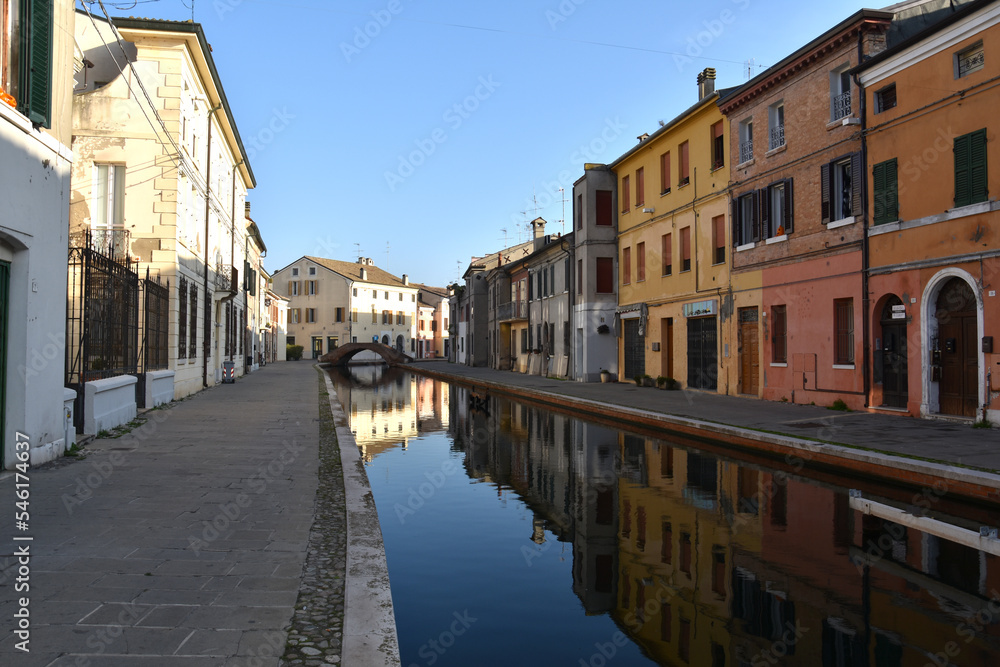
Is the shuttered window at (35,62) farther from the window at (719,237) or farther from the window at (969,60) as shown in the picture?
the window at (719,237)

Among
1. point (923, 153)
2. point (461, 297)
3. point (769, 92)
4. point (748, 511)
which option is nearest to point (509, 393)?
point (769, 92)

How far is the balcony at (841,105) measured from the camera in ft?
53.1

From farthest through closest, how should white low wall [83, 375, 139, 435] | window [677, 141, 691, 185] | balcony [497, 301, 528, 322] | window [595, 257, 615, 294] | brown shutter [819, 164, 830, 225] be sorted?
balcony [497, 301, 528, 322] < window [595, 257, 615, 294] < window [677, 141, 691, 185] < brown shutter [819, 164, 830, 225] < white low wall [83, 375, 139, 435]

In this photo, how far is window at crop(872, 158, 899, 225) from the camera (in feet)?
48.4

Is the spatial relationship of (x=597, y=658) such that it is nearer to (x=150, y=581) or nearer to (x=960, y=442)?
(x=150, y=581)

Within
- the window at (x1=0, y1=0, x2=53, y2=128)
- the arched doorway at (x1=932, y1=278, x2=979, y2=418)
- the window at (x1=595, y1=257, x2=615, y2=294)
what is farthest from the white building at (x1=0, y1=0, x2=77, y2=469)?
the window at (x1=595, y1=257, x2=615, y2=294)

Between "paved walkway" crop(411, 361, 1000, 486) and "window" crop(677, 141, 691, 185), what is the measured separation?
302 inches

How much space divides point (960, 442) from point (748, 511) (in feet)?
16.6

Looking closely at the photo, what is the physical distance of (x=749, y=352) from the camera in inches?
790

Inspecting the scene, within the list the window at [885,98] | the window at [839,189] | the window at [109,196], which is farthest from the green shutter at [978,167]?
the window at [109,196]

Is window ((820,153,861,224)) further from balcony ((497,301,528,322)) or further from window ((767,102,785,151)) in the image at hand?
balcony ((497,301,528,322))

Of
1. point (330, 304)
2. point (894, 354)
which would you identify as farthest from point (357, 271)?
point (894, 354)

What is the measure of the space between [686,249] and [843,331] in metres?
7.98

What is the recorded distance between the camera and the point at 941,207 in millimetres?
13570
